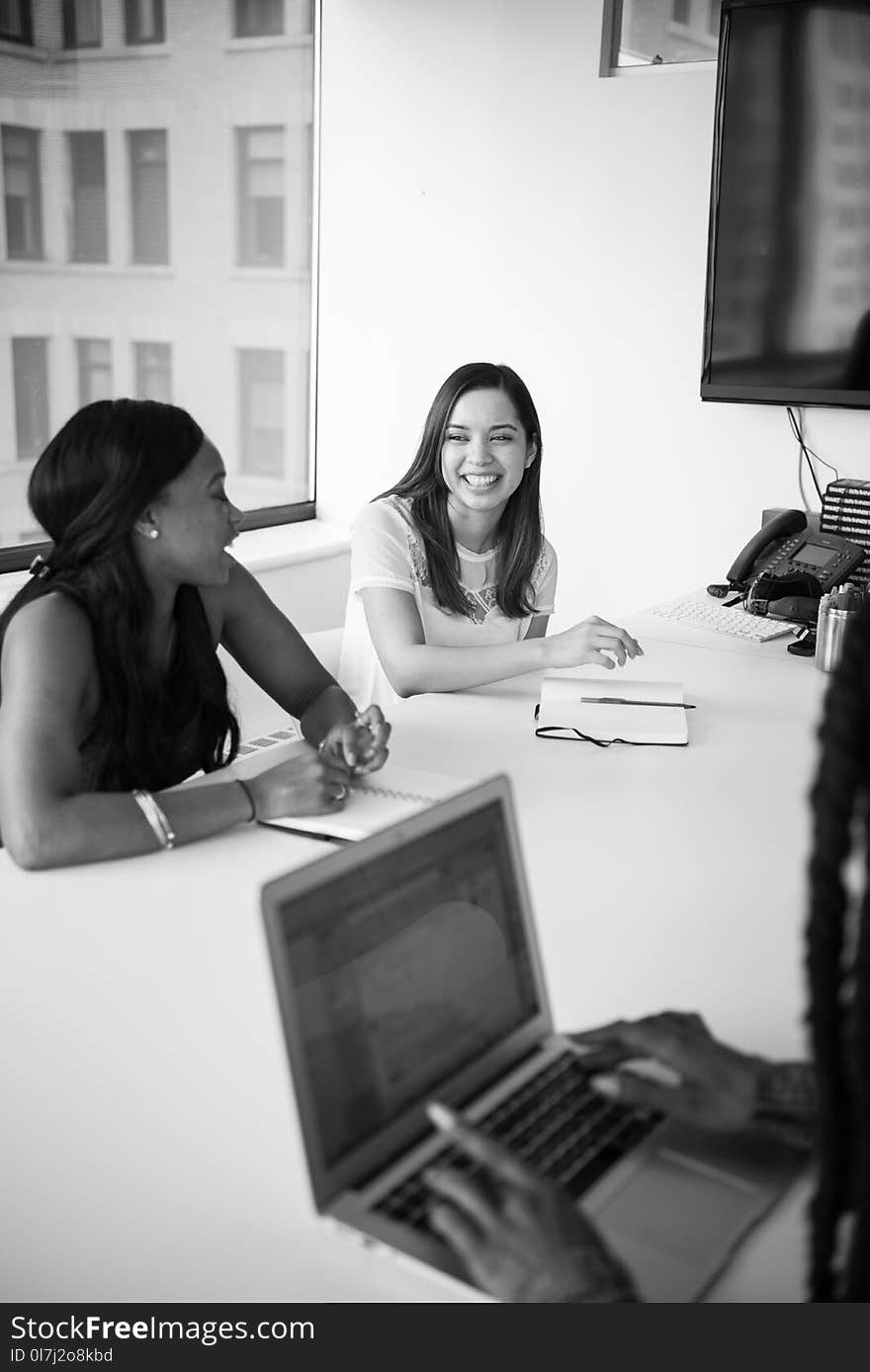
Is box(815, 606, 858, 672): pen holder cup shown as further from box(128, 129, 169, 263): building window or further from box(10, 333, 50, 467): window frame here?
box(128, 129, 169, 263): building window

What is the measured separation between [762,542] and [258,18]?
2.26 meters

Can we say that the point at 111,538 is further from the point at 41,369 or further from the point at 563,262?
the point at 563,262

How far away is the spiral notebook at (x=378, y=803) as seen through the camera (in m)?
1.57

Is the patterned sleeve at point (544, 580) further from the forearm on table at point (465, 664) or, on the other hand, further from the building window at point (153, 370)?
the building window at point (153, 370)

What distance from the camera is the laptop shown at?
83 cm

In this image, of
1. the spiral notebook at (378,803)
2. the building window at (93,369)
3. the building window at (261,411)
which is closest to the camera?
the spiral notebook at (378,803)

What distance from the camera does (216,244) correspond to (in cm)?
397

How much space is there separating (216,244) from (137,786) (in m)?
2.64

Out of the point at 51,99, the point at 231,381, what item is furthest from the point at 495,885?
the point at 231,381

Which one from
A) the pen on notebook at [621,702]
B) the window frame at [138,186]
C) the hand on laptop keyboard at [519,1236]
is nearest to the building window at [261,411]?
the window frame at [138,186]

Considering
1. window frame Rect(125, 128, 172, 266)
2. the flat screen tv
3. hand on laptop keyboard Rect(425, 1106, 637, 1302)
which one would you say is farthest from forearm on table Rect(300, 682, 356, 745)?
window frame Rect(125, 128, 172, 266)

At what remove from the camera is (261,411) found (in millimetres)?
4262

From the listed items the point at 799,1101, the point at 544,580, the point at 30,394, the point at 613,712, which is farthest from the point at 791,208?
the point at 799,1101

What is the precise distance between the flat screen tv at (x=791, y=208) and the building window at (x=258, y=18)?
1470 millimetres
